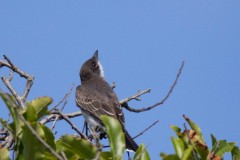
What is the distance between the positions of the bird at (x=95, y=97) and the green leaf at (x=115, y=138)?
13.6 ft

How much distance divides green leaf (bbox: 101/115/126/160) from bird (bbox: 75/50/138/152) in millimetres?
4160

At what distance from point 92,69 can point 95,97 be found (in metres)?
1.19

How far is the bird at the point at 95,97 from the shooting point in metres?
8.35

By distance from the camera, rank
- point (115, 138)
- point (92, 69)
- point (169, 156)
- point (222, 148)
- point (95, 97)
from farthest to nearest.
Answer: point (92, 69) < point (95, 97) < point (222, 148) < point (115, 138) < point (169, 156)

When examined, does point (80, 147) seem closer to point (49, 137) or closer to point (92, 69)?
point (49, 137)

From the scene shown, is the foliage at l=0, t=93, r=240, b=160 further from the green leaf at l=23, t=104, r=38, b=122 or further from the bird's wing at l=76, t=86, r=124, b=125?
the bird's wing at l=76, t=86, r=124, b=125

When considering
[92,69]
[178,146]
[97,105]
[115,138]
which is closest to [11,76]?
[97,105]

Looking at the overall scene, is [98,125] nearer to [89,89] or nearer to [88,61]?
[89,89]

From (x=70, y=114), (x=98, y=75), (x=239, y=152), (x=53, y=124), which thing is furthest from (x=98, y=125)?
(x=239, y=152)

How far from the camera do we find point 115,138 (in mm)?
3139

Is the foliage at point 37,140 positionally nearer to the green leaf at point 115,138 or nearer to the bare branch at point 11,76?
the green leaf at point 115,138

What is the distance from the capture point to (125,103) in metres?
7.71

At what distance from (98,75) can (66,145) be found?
6.92 m

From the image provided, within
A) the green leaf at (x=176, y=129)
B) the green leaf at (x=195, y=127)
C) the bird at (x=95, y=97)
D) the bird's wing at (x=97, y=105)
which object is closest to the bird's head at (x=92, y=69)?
the bird at (x=95, y=97)
